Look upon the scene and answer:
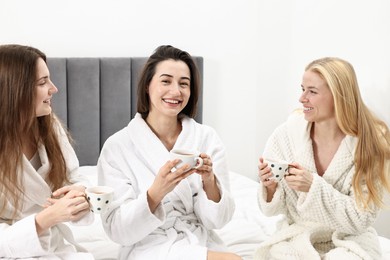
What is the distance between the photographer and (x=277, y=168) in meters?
1.72

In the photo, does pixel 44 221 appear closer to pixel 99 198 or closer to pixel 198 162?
pixel 99 198

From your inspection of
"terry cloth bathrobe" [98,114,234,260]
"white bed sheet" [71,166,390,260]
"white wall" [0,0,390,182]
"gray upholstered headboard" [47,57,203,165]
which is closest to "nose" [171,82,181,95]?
"terry cloth bathrobe" [98,114,234,260]

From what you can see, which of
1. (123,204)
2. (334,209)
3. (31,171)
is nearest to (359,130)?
(334,209)

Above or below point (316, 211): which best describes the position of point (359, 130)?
above

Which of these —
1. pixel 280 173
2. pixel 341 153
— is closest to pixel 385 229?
pixel 341 153

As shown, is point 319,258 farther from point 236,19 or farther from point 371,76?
point 236,19

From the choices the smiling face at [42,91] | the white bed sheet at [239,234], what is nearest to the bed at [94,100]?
the white bed sheet at [239,234]

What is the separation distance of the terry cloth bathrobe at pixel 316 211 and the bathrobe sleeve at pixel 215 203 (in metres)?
0.14

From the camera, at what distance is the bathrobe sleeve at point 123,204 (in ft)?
5.65

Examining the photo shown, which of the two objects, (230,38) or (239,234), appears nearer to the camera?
(239,234)

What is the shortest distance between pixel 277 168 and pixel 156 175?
400 mm

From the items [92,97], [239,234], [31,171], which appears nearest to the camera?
[31,171]

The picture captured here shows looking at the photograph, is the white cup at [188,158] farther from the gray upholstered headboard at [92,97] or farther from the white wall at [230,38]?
the gray upholstered headboard at [92,97]

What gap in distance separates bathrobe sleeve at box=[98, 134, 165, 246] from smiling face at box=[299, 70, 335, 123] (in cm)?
63
